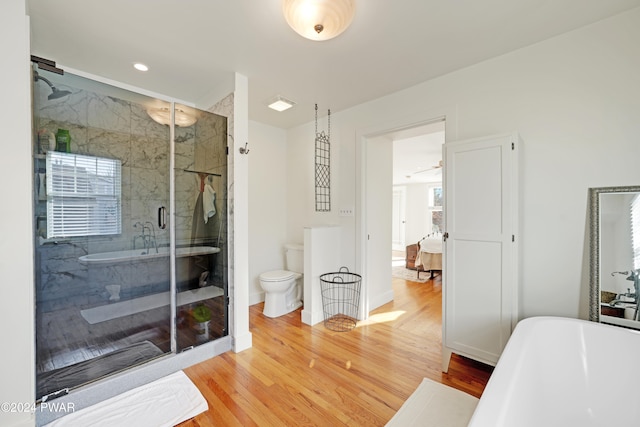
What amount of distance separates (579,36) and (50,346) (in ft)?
13.3

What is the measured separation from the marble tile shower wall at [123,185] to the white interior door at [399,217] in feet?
24.0

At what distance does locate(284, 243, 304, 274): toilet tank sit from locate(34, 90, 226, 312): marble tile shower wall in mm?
1247

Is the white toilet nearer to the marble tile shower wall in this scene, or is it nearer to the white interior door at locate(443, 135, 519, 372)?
the marble tile shower wall

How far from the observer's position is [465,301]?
2.01 meters

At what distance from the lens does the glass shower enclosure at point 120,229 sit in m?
1.73

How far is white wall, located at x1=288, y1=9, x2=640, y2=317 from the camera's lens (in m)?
1.64

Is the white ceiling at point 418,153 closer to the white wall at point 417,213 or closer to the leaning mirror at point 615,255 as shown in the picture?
the white wall at point 417,213

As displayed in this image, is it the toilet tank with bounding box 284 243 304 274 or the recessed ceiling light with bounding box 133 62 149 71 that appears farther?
the toilet tank with bounding box 284 243 304 274

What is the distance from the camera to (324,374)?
2020mm

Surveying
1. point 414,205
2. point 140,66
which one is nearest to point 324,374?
point 140,66

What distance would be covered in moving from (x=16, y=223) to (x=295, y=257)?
254 cm

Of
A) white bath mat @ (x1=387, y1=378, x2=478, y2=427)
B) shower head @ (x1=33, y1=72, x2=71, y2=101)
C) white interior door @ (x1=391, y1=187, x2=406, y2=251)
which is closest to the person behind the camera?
white bath mat @ (x1=387, y1=378, x2=478, y2=427)

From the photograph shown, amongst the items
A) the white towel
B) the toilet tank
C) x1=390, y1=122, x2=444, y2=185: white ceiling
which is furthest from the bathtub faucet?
x1=390, y1=122, x2=444, y2=185: white ceiling

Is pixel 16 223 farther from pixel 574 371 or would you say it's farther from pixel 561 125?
pixel 561 125
